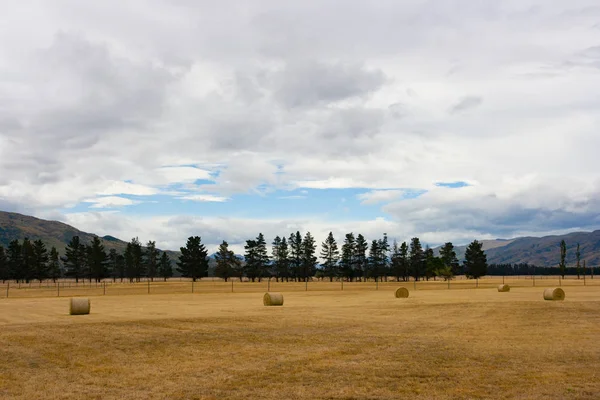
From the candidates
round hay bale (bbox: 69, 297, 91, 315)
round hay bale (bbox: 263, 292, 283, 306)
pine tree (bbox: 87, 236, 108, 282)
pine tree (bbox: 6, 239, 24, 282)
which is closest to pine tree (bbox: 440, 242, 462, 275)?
pine tree (bbox: 87, 236, 108, 282)

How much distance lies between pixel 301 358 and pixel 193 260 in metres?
152

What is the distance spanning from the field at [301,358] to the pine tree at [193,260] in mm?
138870

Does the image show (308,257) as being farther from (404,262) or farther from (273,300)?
(273,300)

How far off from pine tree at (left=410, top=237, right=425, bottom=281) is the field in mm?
154089

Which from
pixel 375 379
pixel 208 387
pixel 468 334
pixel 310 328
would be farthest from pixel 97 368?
pixel 468 334

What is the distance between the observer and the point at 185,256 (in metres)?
169

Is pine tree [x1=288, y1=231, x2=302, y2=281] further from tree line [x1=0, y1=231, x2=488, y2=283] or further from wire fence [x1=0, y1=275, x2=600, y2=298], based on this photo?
wire fence [x1=0, y1=275, x2=600, y2=298]

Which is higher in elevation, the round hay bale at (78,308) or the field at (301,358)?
the round hay bale at (78,308)

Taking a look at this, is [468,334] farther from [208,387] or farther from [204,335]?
[208,387]

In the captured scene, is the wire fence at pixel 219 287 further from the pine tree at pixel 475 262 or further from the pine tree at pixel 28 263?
the pine tree at pixel 475 262

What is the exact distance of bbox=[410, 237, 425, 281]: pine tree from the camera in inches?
7254

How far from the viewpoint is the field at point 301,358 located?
51.9 feet

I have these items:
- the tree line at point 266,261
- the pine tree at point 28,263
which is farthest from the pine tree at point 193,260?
the pine tree at point 28,263

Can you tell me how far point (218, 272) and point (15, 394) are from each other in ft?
535
